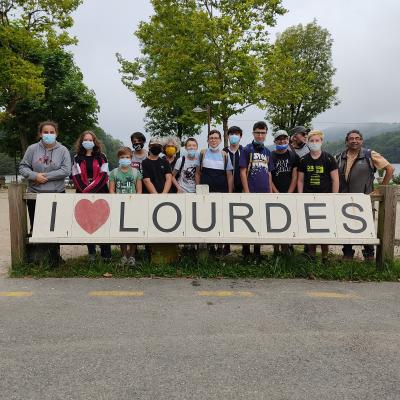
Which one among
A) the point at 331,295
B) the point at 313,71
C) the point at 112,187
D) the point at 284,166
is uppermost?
the point at 313,71

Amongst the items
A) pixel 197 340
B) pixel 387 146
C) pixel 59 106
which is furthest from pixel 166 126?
pixel 387 146

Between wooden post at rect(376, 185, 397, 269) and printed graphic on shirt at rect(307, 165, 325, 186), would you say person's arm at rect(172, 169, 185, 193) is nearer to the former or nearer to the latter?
printed graphic on shirt at rect(307, 165, 325, 186)

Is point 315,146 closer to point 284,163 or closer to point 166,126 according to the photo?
point 284,163

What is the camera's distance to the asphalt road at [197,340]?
2.53 m

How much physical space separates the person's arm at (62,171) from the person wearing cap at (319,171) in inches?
132

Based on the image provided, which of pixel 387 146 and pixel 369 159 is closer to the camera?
pixel 369 159

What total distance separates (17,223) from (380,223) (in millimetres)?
4736

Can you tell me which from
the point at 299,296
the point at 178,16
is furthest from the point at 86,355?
the point at 178,16

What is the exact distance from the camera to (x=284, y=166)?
5.77 metres

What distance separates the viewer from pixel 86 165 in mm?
5508

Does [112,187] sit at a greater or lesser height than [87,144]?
lesser

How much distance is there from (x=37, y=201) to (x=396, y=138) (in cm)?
11399

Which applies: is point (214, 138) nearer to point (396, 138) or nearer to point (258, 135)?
point (258, 135)

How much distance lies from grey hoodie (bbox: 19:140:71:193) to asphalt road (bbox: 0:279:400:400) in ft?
4.33
